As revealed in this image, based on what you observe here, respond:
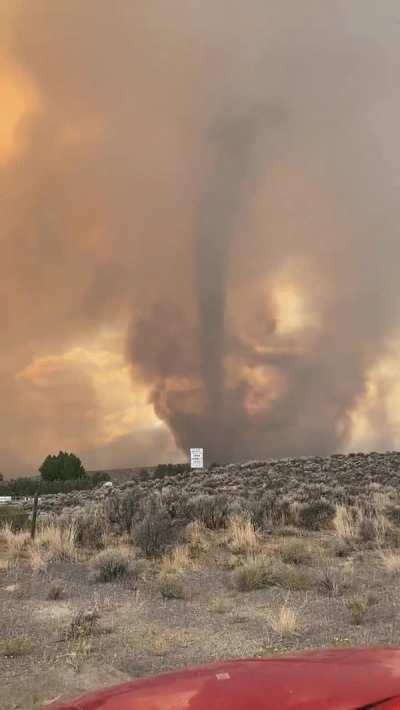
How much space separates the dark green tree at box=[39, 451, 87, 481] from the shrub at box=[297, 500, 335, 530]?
64.9 meters

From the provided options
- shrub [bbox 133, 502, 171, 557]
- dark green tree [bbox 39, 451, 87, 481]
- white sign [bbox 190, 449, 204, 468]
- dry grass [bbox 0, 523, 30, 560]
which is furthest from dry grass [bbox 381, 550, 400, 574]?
dark green tree [bbox 39, 451, 87, 481]

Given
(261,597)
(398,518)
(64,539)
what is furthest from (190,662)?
(398,518)

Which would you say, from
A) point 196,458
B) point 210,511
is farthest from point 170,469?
point 210,511

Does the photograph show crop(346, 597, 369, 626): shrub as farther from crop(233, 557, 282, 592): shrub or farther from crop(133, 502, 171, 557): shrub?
crop(133, 502, 171, 557): shrub

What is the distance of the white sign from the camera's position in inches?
1865

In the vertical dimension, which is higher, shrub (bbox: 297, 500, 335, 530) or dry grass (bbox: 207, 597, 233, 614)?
shrub (bbox: 297, 500, 335, 530)

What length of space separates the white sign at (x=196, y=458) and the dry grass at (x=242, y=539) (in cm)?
2942

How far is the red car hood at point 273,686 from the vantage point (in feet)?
7.11

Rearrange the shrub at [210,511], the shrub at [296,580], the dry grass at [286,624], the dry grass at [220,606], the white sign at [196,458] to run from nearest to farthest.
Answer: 1. the dry grass at [286,624]
2. the dry grass at [220,606]
3. the shrub at [296,580]
4. the shrub at [210,511]
5. the white sign at [196,458]

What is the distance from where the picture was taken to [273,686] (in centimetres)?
235

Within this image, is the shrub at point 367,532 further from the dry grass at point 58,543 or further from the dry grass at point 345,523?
the dry grass at point 58,543

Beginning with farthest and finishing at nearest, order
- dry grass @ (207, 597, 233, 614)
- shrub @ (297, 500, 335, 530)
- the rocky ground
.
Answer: shrub @ (297, 500, 335, 530) < dry grass @ (207, 597, 233, 614) < the rocky ground

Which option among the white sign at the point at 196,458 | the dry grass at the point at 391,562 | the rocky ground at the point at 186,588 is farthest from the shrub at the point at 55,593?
the white sign at the point at 196,458

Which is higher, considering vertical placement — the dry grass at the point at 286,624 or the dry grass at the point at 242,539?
the dry grass at the point at 242,539
